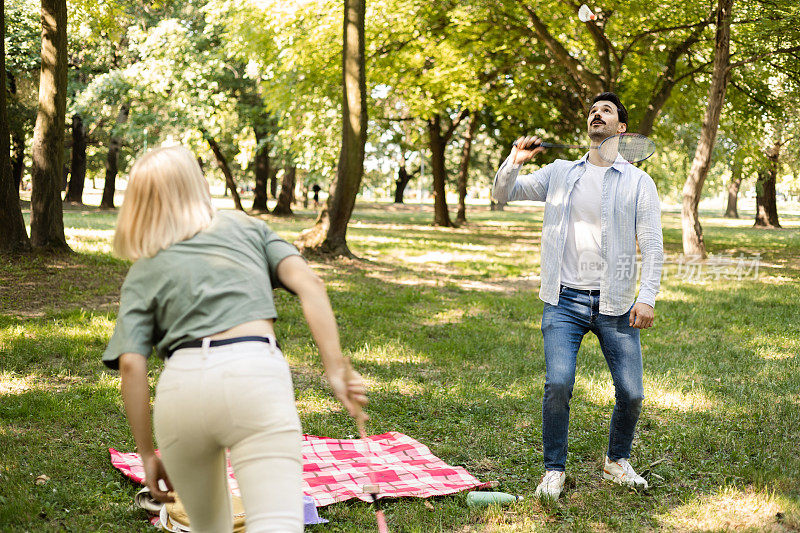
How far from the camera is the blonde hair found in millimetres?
2318

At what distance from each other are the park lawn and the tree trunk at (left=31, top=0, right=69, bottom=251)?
854mm

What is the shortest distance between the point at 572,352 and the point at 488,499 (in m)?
0.97

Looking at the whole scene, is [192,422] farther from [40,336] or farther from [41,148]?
[41,148]

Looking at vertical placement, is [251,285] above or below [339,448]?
above

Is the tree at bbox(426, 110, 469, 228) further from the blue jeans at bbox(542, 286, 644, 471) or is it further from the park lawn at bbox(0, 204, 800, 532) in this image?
the blue jeans at bbox(542, 286, 644, 471)

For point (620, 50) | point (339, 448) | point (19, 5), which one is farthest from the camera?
point (19, 5)

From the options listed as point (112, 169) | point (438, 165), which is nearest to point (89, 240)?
point (438, 165)

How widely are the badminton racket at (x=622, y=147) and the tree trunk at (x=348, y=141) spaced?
31.3ft

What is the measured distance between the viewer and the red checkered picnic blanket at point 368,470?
14.7 ft

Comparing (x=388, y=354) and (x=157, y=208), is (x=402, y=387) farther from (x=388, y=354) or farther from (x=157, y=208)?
(x=157, y=208)

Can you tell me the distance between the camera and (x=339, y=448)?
5.21m

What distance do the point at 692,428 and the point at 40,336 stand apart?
6.20 m

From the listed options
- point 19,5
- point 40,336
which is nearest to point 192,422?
point 40,336

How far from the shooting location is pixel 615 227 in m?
4.33
